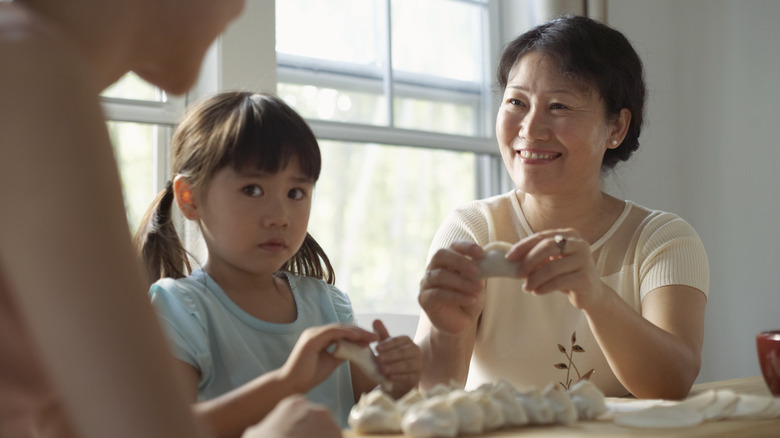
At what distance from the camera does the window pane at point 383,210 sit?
101 inches

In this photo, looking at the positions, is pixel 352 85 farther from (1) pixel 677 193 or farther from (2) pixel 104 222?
(2) pixel 104 222

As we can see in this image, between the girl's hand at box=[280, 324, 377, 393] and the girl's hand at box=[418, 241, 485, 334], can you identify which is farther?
the girl's hand at box=[418, 241, 485, 334]

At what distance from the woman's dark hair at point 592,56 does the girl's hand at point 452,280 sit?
0.69 metres

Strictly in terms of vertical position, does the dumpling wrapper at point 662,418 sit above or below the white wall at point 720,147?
below

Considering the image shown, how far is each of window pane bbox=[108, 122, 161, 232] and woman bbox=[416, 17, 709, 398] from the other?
2.59 feet

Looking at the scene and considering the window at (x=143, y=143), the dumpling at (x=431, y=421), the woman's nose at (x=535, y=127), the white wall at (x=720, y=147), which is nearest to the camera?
the dumpling at (x=431, y=421)

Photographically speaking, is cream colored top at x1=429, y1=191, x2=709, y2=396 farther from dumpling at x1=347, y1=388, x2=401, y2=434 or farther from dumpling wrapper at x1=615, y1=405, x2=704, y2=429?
dumpling at x1=347, y1=388, x2=401, y2=434

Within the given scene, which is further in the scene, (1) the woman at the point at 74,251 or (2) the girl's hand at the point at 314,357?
(2) the girl's hand at the point at 314,357

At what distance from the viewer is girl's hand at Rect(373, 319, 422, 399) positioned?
3.56 feet

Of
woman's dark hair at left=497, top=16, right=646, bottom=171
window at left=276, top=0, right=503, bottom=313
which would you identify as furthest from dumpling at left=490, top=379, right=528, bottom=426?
window at left=276, top=0, right=503, bottom=313

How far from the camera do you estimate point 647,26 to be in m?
2.95

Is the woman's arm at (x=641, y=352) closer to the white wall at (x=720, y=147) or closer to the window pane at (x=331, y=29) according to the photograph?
the window pane at (x=331, y=29)

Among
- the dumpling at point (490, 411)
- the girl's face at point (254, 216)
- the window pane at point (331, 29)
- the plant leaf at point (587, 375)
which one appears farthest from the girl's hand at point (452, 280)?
the window pane at point (331, 29)

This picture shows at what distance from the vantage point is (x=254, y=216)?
1241 mm
